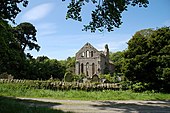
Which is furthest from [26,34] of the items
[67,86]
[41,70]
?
[67,86]

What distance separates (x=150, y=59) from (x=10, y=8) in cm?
1394

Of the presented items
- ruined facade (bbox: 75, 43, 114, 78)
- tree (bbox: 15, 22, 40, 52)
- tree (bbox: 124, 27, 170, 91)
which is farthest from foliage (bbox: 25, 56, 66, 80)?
ruined facade (bbox: 75, 43, 114, 78)

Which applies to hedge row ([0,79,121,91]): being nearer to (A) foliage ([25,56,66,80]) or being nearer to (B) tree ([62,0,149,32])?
(B) tree ([62,0,149,32])

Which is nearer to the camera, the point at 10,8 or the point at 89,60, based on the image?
the point at 10,8

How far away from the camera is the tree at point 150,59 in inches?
950

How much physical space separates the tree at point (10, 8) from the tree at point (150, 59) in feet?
40.3

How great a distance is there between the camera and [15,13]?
15961mm

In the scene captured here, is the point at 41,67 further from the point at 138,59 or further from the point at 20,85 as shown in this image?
the point at 138,59

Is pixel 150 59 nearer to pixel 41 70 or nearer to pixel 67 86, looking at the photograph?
pixel 67 86

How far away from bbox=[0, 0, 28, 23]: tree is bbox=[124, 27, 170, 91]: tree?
1227 centimetres

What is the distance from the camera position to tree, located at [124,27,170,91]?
950 inches

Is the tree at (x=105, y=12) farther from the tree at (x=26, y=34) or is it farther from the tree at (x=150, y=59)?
the tree at (x=26, y=34)

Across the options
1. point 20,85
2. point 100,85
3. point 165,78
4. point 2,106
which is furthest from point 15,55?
point 165,78

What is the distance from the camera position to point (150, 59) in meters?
24.5
